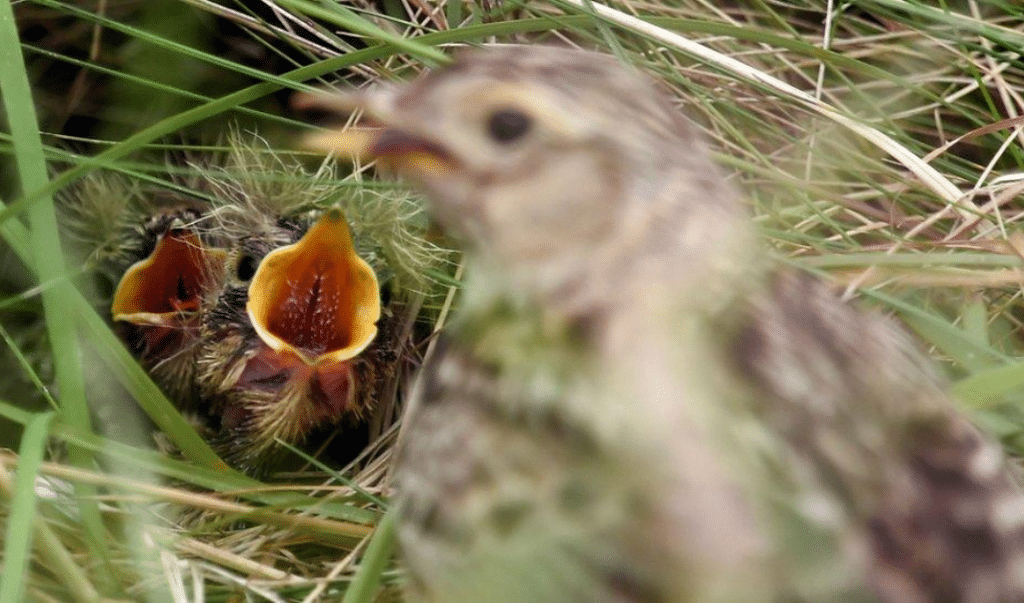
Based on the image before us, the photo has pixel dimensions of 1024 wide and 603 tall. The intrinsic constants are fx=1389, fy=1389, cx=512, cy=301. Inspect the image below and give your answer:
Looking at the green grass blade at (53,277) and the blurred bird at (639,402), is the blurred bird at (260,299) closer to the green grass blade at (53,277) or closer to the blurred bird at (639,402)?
the green grass blade at (53,277)

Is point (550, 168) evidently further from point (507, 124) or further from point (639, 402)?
point (639, 402)

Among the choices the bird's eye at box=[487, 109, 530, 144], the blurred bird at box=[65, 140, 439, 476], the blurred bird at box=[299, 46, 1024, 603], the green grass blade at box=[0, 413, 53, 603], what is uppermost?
the bird's eye at box=[487, 109, 530, 144]

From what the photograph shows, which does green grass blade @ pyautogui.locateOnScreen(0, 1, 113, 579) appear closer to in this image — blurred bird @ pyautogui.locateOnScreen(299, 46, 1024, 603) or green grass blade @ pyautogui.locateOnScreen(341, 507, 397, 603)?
green grass blade @ pyautogui.locateOnScreen(341, 507, 397, 603)

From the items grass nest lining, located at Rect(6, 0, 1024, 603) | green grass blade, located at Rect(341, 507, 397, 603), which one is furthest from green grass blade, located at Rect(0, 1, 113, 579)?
green grass blade, located at Rect(341, 507, 397, 603)

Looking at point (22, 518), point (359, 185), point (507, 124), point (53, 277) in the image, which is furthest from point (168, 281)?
point (507, 124)

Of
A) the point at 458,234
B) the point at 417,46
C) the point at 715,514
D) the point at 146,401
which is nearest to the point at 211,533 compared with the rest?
the point at 146,401

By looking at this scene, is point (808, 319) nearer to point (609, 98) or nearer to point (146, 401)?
point (609, 98)

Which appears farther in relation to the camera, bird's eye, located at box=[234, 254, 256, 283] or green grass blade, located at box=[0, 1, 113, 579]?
bird's eye, located at box=[234, 254, 256, 283]
